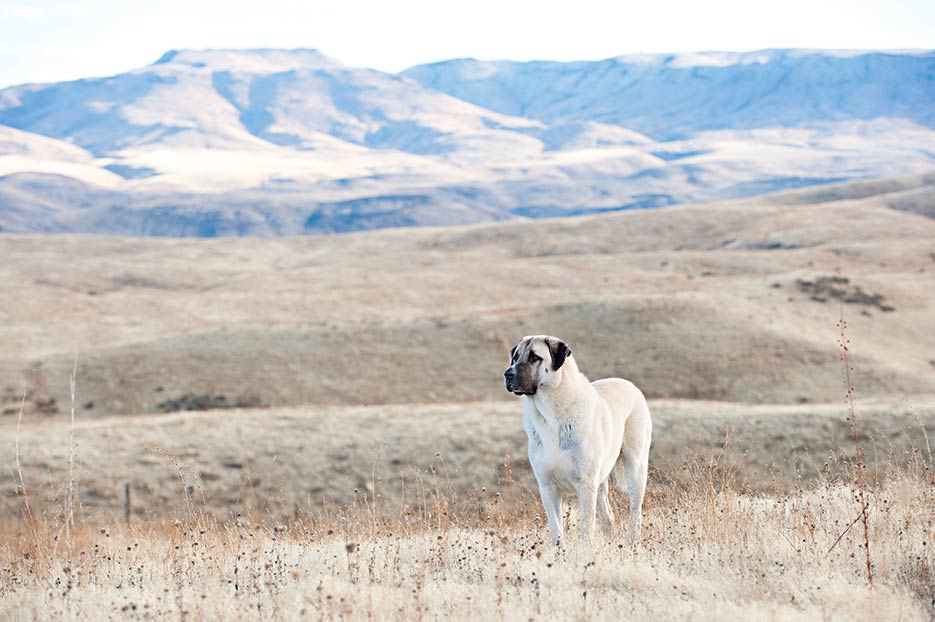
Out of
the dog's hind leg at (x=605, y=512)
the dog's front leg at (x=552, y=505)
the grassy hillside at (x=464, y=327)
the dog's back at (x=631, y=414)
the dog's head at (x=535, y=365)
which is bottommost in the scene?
the grassy hillside at (x=464, y=327)

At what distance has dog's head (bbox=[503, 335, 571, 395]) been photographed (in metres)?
8.34

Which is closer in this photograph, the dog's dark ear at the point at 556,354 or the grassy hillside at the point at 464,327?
the dog's dark ear at the point at 556,354

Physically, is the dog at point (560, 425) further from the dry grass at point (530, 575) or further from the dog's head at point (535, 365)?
the dry grass at point (530, 575)

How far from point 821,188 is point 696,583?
153125 millimetres

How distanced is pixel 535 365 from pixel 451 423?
22.2 m

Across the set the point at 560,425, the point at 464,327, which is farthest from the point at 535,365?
the point at 464,327

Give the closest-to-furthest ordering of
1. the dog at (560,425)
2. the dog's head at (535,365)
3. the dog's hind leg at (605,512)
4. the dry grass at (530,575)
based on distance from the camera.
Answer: the dry grass at (530,575) < the dog's head at (535,365) < the dog at (560,425) < the dog's hind leg at (605,512)

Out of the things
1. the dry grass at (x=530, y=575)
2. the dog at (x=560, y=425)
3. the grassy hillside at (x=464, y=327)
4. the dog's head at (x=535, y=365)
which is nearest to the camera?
the dry grass at (x=530, y=575)

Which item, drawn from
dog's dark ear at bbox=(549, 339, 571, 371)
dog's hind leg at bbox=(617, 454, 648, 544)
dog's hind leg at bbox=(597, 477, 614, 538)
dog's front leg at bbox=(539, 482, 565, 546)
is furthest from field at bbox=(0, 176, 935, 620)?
dog's dark ear at bbox=(549, 339, 571, 371)

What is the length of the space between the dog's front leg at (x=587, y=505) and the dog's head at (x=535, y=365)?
92 cm

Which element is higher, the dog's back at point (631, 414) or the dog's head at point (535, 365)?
the dog's head at point (535, 365)

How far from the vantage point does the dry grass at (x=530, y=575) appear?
6750mm

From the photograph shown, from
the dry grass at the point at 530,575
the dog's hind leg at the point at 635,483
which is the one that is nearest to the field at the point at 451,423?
the dry grass at the point at 530,575

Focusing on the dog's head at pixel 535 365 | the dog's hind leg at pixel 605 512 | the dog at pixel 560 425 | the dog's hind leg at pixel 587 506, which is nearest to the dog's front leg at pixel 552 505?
the dog at pixel 560 425
